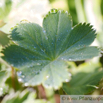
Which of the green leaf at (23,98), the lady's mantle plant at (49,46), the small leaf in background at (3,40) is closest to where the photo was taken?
the lady's mantle plant at (49,46)

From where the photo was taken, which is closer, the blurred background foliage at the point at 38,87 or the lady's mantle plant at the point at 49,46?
the lady's mantle plant at the point at 49,46

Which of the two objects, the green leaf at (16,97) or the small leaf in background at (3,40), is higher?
the small leaf in background at (3,40)

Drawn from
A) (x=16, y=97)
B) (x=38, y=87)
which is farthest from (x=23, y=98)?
(x=38, y=87)

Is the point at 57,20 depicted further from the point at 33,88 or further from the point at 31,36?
the point at 33,88

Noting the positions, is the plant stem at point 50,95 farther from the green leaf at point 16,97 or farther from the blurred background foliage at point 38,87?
the green leaf at point 16,97

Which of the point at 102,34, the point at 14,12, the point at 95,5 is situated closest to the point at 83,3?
the point at 95,5

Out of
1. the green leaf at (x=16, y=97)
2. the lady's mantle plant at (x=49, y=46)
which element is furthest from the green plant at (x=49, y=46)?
the green leaf at (x=16, y=97)

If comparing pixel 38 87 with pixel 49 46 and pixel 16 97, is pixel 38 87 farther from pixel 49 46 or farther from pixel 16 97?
pixel 49 46

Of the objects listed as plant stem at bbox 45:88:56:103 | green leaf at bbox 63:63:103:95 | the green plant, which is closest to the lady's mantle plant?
the green plant
